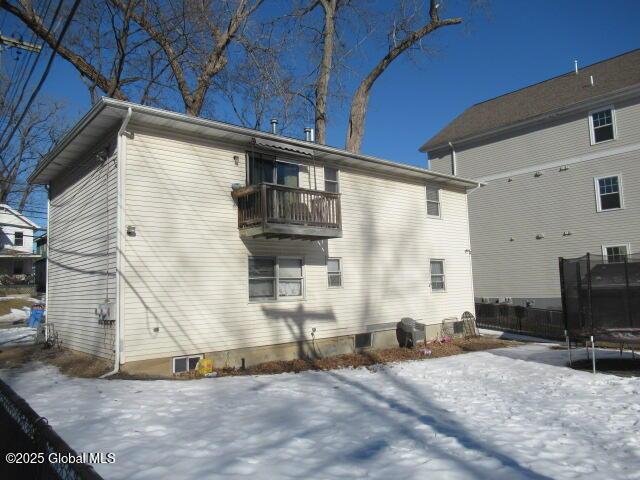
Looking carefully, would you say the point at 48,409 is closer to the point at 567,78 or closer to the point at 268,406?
the point at 268,406

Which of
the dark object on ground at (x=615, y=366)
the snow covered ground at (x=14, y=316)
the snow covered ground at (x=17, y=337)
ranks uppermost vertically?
the snow covered ground at (x=14, y=316)

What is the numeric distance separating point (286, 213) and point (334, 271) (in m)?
3.02

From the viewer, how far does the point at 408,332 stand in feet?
48.9

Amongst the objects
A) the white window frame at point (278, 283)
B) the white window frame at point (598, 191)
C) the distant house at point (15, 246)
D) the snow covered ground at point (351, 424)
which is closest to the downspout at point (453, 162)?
the white window frame at point (598, 191)

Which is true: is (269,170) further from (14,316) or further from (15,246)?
(15,246)

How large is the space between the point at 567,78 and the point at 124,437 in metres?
26.6

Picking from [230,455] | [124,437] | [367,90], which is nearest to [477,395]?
[230,455]

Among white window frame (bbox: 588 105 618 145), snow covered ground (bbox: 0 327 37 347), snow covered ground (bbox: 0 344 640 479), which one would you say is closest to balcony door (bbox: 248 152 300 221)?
snow covered ground (bbox: 0 344 640 479)

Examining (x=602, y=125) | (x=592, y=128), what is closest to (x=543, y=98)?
(x=592, y=128)

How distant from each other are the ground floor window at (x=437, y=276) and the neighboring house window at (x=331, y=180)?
15.8 ft

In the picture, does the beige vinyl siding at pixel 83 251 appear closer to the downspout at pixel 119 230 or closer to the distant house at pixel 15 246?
the downspout at pixel 119 230

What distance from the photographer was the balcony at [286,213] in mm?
11180

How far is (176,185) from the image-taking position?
10.9 meters

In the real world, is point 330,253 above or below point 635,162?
below
